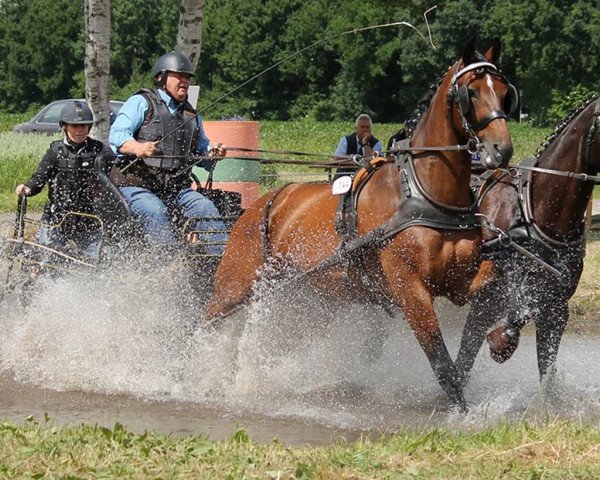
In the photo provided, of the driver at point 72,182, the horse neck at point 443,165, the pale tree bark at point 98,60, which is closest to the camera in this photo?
the horse neck at point 443,165

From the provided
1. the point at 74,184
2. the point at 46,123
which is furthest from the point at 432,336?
the point at 46,123

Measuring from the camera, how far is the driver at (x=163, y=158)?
8.45m

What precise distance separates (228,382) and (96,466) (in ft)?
A: 9.59

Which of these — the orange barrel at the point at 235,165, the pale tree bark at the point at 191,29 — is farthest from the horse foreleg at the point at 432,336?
the pale tree bark at the point at 191,29

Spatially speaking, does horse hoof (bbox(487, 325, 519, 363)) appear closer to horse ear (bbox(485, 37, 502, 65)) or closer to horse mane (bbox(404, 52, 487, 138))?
horse mane (bbox(404, 52, 487, 138))

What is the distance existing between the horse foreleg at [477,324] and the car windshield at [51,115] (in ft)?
70.2

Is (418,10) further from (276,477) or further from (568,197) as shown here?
(276,477)

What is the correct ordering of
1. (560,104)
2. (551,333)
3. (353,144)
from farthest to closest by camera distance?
(560,104) < (353,144) < (551,333)

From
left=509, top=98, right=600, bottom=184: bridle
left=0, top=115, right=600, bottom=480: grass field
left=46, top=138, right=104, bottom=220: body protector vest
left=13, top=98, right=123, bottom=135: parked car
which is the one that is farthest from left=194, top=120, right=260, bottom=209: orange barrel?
left=13, top=98, right=123, bottom=135: parked car

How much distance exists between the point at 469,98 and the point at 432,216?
71 centimetres

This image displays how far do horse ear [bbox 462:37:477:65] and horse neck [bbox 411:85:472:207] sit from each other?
196 millimetres

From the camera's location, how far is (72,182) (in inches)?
363

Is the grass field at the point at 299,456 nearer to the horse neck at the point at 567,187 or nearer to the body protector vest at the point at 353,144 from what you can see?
the horse neck at the point at 567,187

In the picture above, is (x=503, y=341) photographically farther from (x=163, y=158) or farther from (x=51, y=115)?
(x=51, y=115)
